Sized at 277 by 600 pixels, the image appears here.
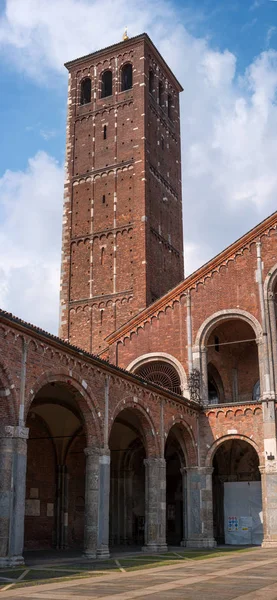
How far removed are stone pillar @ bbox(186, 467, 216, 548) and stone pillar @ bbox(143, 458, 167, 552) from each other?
2.79 m

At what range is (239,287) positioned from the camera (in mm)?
26703

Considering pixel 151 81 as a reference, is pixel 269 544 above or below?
below

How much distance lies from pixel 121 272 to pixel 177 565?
21.4 metres

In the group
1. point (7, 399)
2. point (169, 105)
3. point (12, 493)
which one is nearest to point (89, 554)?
point (12, 493)

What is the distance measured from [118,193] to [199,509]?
19.6 metres

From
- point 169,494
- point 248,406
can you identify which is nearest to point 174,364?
point 248,406

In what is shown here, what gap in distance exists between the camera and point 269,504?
23.0m

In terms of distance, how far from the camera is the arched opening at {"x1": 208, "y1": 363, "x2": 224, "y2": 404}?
28.6 m

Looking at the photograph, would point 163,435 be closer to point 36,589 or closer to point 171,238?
point 36,589

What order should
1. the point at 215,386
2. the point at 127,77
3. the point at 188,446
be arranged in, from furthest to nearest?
the point at 127,77 → the point at 215,386 → the point at 188,446

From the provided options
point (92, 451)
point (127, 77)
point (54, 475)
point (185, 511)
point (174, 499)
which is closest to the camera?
point (92, 451)

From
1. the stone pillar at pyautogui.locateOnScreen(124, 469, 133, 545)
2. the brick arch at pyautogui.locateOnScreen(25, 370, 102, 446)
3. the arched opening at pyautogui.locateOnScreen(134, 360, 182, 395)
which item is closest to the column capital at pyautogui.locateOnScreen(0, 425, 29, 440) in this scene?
the brick arch at pyautogui.locateOnScreen(25, 370, 102, 446)

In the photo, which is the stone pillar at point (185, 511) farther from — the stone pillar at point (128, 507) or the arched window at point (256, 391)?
the arched window at point (256, 391)

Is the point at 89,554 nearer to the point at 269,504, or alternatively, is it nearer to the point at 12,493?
the point at 12,493
